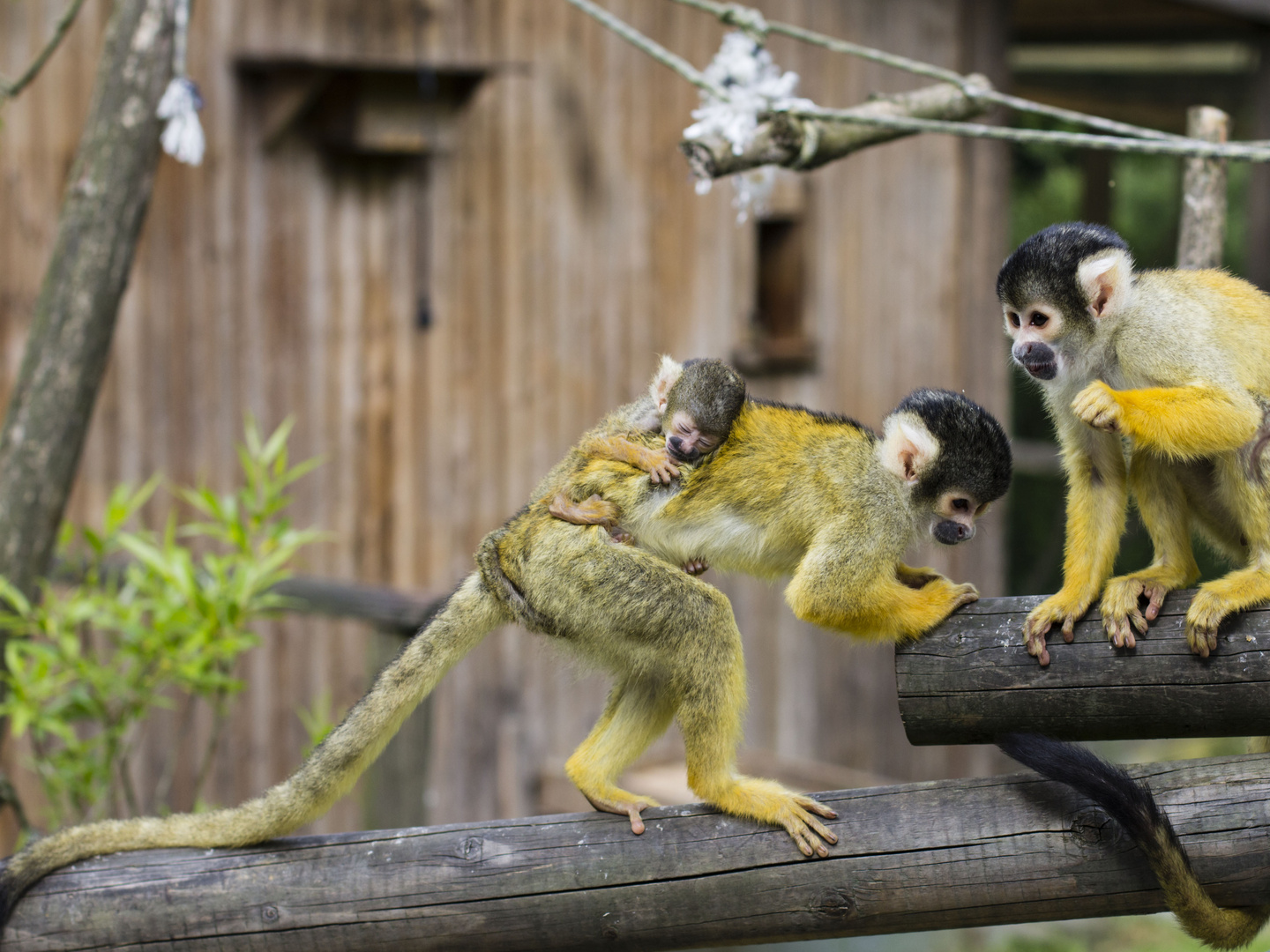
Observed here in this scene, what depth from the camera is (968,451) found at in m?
2.51

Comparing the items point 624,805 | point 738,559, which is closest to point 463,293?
point 738,559

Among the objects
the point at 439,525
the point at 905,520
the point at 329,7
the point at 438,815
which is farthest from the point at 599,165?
the point at 905,520

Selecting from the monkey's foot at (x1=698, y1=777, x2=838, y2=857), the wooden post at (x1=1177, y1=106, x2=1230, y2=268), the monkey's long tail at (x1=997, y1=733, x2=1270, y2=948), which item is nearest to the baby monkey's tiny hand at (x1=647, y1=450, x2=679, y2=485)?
the monkey's foot at (x1=698, y1=777, x2=838, y2=857)

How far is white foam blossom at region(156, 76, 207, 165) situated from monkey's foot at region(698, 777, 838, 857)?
2026 millimetres

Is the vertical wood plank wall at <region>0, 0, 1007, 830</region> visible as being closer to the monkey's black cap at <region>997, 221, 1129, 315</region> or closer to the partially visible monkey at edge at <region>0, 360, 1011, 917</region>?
the partially visible monkey at edge at <region>0, 360, 1011, 917</region>

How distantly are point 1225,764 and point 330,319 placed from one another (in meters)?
3.80

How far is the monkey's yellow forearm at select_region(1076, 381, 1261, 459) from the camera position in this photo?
2.22m

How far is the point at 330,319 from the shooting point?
507cm

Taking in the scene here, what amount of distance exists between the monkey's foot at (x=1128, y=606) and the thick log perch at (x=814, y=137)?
53.3 inches

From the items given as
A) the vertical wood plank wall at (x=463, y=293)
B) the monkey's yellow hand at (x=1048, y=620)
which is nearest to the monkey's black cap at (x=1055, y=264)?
the monkey's yellow hand at (x=1048, y=620)

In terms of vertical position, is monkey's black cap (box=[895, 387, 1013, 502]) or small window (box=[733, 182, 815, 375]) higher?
small window (box=[733, 182, 815, 375])

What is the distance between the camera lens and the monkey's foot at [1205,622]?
2.21 meters

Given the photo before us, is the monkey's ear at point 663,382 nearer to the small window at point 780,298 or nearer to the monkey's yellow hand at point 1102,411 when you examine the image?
the monkey's yellow hand at point 1102,411

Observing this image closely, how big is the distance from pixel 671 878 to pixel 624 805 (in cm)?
18
